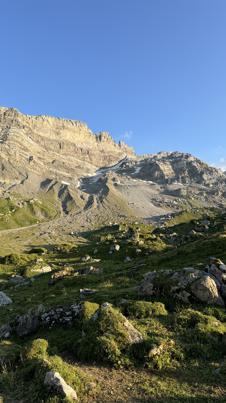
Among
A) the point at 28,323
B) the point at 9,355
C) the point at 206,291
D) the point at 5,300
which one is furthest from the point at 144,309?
the point at 5,300

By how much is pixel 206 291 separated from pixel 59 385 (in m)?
13.8

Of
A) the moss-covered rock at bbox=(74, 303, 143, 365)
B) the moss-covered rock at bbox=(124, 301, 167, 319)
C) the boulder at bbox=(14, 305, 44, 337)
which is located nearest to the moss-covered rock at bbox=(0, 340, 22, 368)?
the boulder at bbox=(14, 305, 44, 337)

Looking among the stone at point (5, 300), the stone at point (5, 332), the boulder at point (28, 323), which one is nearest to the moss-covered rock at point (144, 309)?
the boulder at point (28, 323)

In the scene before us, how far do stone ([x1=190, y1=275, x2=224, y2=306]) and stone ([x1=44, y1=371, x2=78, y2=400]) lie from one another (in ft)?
42.2

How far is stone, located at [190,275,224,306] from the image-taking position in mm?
25734

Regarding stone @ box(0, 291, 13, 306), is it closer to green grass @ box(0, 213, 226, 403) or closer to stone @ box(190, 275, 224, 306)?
green grass @ box(0, 213, 226, 403)

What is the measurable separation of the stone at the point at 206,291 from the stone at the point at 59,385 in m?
12.9

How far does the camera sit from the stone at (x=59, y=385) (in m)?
15.4

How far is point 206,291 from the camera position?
25.9 m

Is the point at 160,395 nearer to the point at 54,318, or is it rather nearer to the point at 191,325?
the point at 191,325

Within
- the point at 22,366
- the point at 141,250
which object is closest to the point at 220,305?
the point at 22,366

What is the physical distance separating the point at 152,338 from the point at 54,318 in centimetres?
802

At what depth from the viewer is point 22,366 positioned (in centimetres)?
1847

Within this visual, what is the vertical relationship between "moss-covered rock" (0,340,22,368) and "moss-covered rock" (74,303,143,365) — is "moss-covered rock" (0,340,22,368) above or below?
below
